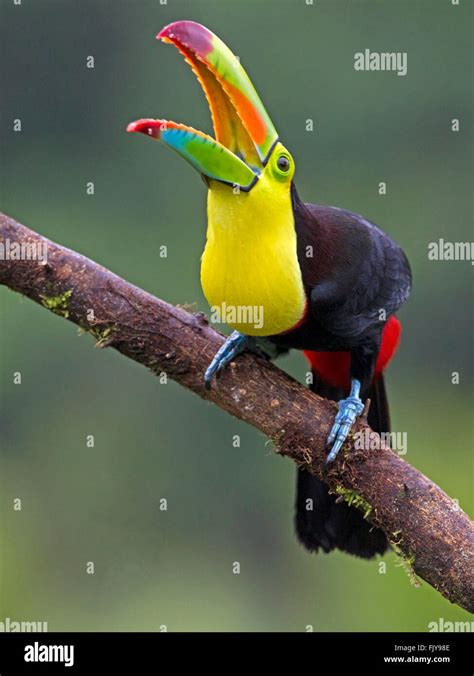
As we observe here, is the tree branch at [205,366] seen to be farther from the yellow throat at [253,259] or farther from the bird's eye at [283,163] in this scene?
the bird's eye at [283,163]

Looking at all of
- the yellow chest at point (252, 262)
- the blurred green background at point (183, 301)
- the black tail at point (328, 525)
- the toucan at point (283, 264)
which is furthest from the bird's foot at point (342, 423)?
the blurred green background at point (183, 301)

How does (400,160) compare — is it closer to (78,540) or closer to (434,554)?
(78,540)

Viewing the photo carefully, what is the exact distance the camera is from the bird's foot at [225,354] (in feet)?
11.0

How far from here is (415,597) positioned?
246 inches

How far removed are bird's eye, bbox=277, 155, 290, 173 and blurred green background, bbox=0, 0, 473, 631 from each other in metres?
3.59

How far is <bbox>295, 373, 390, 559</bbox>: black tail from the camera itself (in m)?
3.71

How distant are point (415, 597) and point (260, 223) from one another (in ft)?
12.0

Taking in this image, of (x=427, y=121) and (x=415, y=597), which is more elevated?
(x=427, y=121)

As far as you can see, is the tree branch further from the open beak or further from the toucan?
the open beak

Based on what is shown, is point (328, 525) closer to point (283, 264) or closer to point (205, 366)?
point (205, 366)

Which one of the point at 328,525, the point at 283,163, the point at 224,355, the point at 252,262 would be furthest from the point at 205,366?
the point at 328,525

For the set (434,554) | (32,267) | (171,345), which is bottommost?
(434,554)
